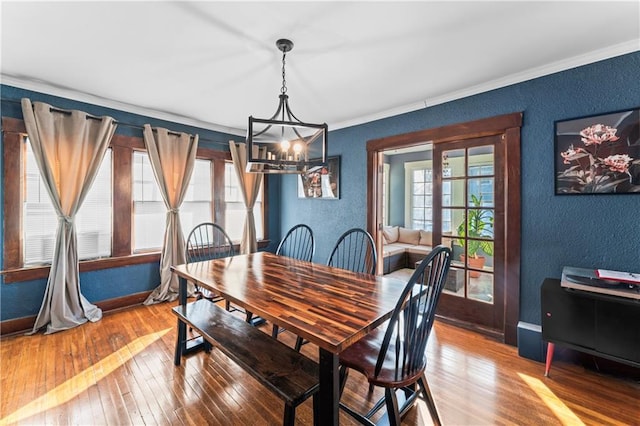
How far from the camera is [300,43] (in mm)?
2012

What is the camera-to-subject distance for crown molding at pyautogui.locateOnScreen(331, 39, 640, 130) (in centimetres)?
204

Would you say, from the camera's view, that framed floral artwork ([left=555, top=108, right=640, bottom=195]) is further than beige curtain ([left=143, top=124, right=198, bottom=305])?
No

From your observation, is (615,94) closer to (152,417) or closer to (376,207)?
(376,207)

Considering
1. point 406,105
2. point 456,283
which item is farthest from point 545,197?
point 406,105

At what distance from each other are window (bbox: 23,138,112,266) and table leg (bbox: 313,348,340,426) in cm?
325

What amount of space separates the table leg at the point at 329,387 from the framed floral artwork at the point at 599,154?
7.62 feet

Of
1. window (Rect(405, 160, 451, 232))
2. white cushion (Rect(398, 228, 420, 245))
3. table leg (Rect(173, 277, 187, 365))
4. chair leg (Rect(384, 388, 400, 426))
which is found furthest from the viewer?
window (Rect(405, 160, 451, 232))

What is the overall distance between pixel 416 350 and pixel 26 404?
2450mm

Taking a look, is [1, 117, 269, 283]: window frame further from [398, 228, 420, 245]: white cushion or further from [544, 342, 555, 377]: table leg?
[544, 342, 555, 377]: table leg

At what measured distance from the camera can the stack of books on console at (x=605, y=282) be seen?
5.90 ft

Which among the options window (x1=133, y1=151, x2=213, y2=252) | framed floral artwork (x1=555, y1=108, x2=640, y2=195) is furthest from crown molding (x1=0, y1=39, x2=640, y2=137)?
window (x1=133, y1=151, x2=213, y2=252)

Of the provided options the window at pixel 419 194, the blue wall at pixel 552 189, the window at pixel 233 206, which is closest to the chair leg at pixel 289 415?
the blue wall at pixel 552 189

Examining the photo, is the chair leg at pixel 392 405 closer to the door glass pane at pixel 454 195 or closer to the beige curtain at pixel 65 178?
the door glass pane at pixel 454 195

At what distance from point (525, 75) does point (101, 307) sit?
4890mm
